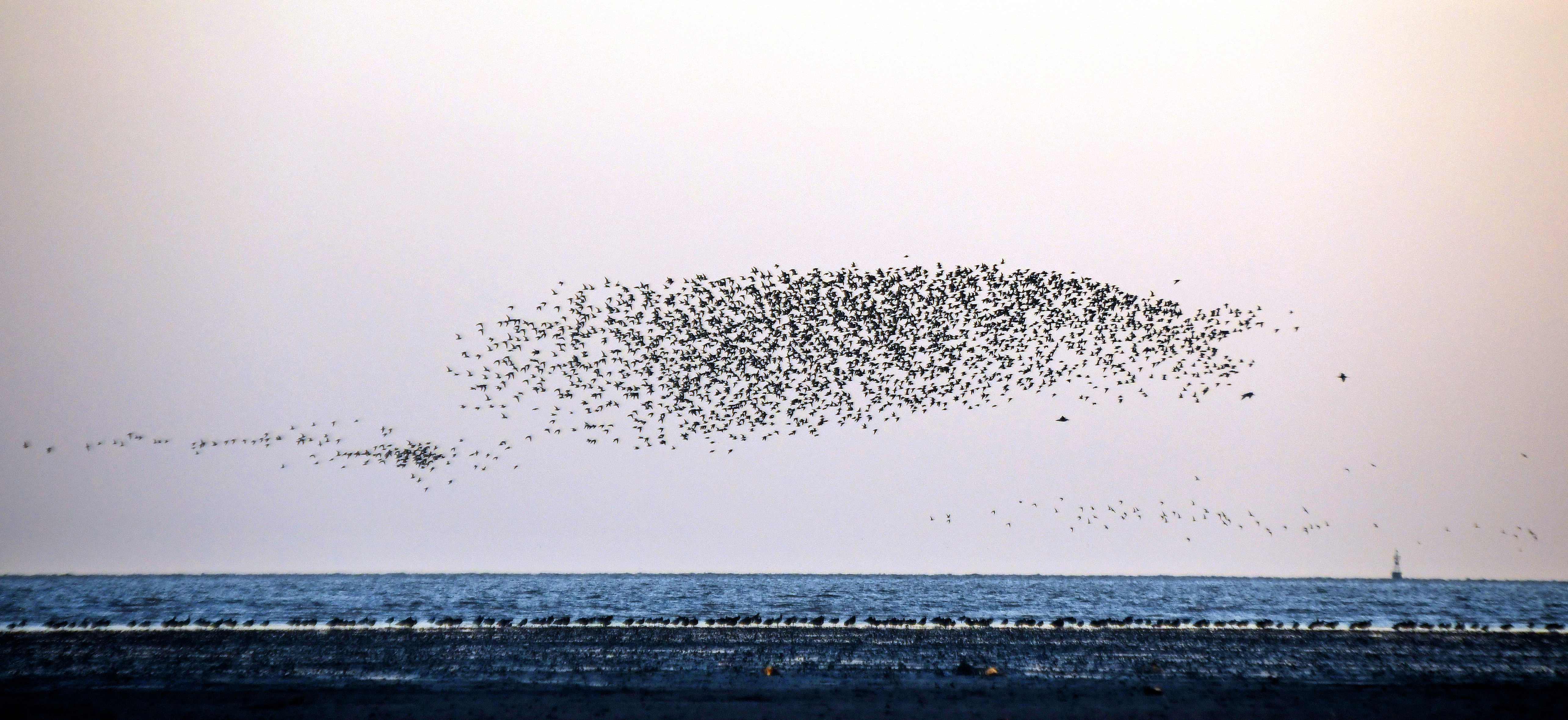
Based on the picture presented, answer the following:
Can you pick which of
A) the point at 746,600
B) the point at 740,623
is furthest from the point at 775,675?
the point at 746,600

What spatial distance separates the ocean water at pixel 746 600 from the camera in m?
47.5

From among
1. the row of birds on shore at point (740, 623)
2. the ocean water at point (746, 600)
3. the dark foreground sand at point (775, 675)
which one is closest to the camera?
the dark foreground sand at point (775, 675)

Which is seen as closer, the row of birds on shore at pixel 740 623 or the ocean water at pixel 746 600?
the row of birds on shore at pixel 740 623

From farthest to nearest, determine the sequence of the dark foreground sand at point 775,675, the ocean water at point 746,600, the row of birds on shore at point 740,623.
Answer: the ocean water at point 746,600 < the row of birds on shore at point 740,623 < the dark foreground sand at point 775,675

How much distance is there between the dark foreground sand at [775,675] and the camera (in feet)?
66.6

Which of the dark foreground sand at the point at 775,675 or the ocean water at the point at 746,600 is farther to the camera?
the ocean water at the point at 746,600

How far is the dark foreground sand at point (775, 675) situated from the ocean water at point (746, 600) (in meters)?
9.25

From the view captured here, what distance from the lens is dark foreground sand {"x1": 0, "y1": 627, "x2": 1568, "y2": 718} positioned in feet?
66.6

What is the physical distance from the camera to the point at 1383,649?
101ft

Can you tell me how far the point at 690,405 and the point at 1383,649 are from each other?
2332 centimetres

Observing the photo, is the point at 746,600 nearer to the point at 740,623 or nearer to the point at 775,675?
the point at 740,623

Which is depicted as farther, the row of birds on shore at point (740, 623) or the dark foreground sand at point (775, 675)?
the row of birds on shore at point (740, 623)

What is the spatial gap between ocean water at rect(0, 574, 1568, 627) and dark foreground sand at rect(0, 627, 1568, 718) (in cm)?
925

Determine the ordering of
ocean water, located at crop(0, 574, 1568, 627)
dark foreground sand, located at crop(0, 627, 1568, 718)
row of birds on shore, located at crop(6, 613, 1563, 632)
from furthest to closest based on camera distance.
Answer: ocean water, located at crop(0, 574, 1568, 627)
row of birds on shore, located at crop(6, 613, 1563, 632)
dark foreground sand, located at crop(0, 627, 1568, 718)
